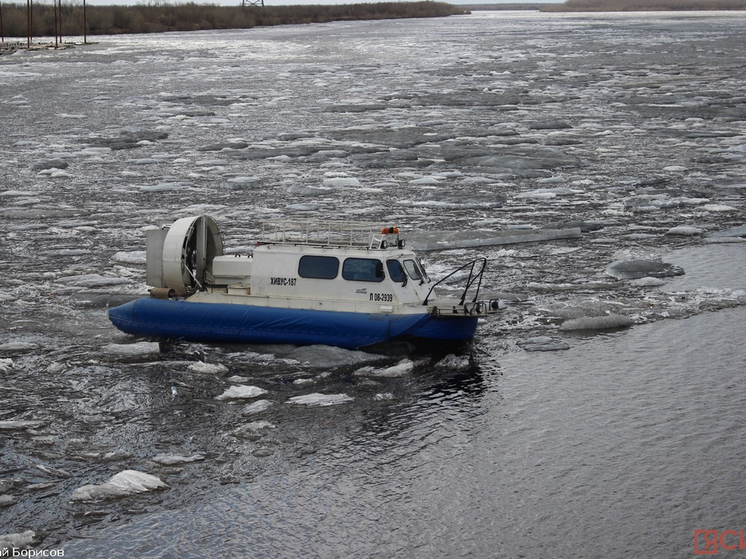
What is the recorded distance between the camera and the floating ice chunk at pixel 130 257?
15703 millimetres

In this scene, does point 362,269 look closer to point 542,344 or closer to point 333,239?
point 333,239

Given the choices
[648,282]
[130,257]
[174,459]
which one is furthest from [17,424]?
[648,282]

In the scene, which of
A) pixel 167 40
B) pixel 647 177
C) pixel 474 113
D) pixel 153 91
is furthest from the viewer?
pixel 167 40

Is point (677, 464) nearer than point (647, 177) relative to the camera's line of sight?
Yes

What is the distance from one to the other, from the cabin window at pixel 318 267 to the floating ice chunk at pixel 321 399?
1.96 metres

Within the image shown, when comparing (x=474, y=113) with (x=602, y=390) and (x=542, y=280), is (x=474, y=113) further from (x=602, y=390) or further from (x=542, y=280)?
(x=602, y=390)

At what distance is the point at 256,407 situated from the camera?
413 inches

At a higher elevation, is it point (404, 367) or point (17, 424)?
point (404, 367)

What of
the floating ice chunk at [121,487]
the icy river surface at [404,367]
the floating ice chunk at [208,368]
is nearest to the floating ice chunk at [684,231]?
the icy river surface at [404,367]

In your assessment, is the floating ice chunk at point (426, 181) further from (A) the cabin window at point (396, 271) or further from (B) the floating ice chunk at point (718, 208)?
(A) the cabin window at point (396, 271)

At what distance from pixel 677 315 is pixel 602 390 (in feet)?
9.12

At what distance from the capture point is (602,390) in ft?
36.3

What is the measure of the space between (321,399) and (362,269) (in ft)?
6.82

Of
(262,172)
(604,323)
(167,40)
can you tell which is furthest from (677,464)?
(167,40)
